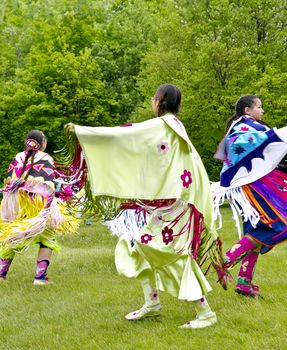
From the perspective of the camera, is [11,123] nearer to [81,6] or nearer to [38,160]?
[81,6]

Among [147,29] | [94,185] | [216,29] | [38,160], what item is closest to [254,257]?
[94,185]

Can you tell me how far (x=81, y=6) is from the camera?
25.8 m

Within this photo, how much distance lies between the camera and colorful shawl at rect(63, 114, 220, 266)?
3354 millimetres

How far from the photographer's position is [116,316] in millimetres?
3848

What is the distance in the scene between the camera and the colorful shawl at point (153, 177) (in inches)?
132

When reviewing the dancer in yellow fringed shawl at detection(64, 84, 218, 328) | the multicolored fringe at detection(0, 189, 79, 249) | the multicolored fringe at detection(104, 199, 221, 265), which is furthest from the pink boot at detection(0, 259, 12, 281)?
the multicolored fringe at detection(104, 199, 221, 265)

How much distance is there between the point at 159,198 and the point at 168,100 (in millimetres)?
659

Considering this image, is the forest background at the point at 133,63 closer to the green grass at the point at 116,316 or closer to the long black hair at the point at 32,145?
the long black hair at the point at 32,145

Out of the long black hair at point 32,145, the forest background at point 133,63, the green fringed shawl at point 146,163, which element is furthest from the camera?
the forest background at point 133,63

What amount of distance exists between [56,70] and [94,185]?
17.9 meters

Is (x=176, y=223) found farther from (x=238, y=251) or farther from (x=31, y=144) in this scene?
(x=31, y=144)

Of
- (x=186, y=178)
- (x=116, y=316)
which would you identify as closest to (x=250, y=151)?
(x=186, y=178)

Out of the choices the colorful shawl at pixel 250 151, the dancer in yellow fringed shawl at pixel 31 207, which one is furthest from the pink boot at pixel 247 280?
the dancer in yellow fringed shawl at pixel 31 207

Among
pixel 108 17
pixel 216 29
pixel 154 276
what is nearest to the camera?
pixel 154 276
